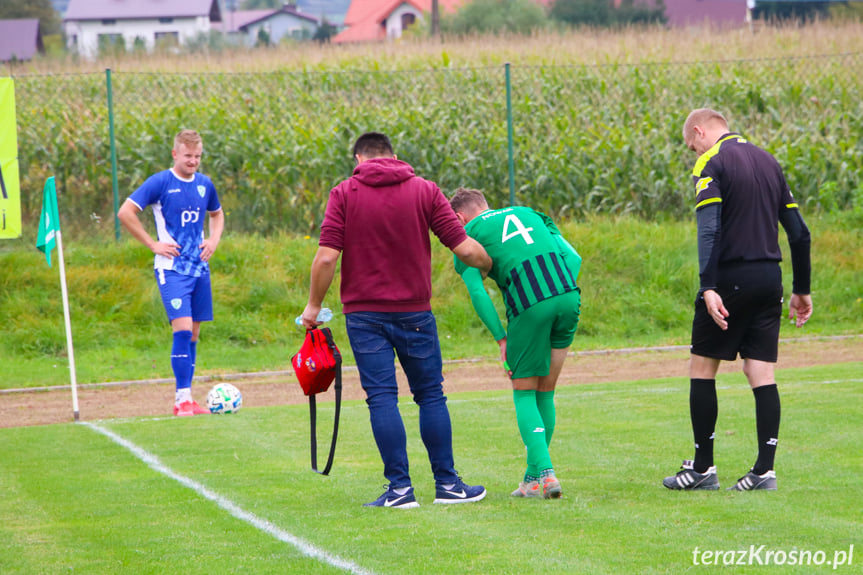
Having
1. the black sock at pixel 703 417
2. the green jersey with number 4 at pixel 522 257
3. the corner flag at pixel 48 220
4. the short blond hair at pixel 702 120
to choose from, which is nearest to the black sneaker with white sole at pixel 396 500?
the green jersey with number 4 at pixel 522 257

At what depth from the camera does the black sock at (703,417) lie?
6.41 meters

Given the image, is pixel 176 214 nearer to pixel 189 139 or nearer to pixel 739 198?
pixel 189 139

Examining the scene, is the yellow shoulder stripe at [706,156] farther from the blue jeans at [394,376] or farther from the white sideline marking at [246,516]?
the white sideline marking at [246,516]

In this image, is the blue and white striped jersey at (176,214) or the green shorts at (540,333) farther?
the blue and white striped jersey at (176,214)

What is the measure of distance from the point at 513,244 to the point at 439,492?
1.43 meters

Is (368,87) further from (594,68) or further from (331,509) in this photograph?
(331,509)

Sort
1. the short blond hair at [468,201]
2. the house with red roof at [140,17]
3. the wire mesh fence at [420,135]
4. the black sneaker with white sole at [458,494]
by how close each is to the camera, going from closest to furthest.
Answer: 1. the black sneaker with white sole at [458,494]
2. the short blond hair at [468,201]
3. the wire mesh fence at [420,135]
4. the house with red roof at [140,17]

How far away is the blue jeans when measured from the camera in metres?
6.16

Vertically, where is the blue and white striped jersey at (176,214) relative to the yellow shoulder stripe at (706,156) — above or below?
below

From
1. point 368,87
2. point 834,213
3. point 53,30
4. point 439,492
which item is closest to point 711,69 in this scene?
point 834,213

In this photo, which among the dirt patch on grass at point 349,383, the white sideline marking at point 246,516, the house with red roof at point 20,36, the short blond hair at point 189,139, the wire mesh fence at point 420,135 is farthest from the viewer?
the house with red roof at point 20,36

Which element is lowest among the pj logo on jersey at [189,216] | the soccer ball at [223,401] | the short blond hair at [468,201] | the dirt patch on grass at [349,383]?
the dirt patch on grass at [349,383]

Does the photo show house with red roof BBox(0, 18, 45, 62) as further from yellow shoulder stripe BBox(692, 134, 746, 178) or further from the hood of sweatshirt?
yellow shoulder stripe BBox(692, 134, 746, 178)

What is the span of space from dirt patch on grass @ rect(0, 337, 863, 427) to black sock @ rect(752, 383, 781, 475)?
4.54 meters
